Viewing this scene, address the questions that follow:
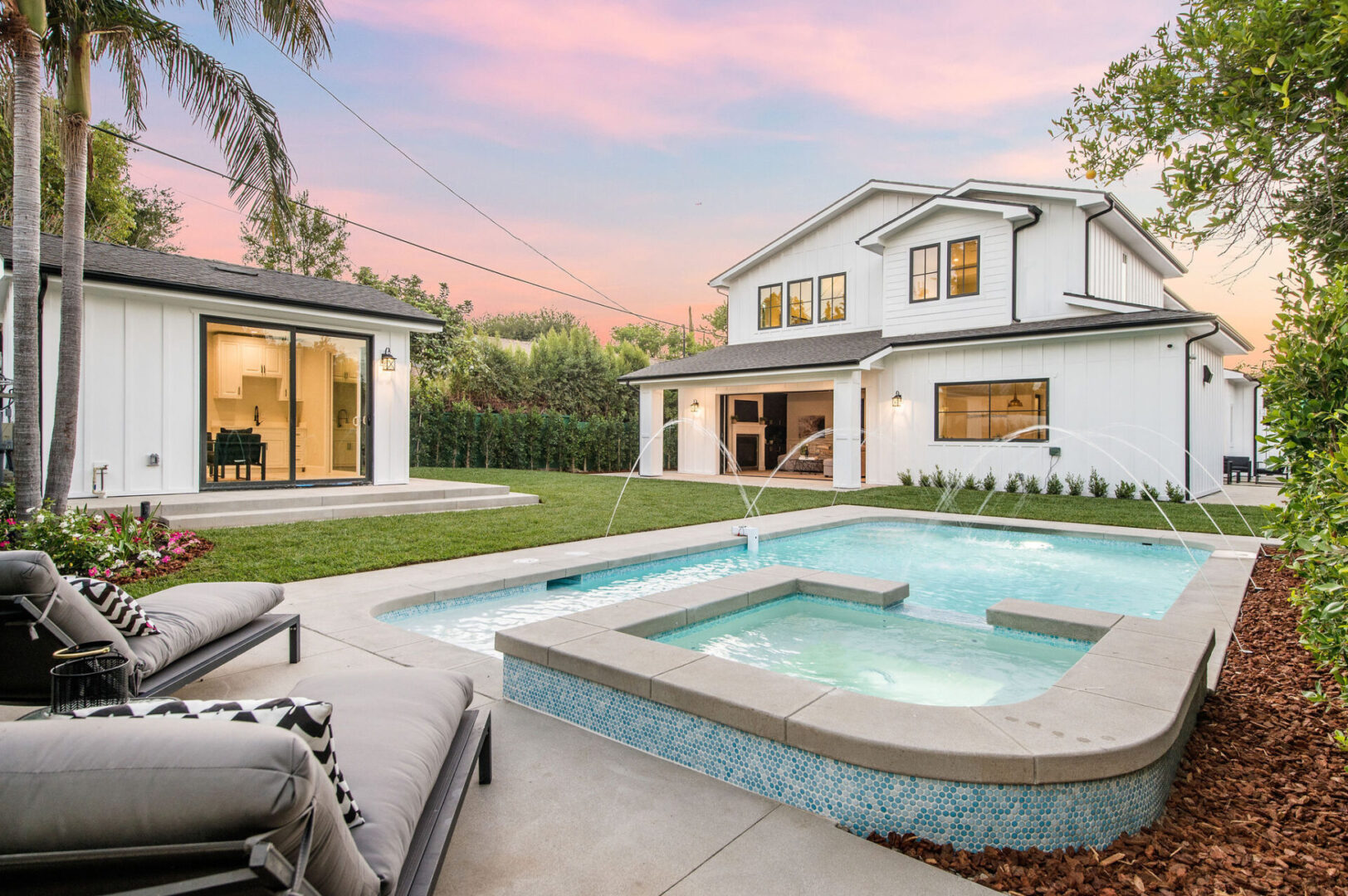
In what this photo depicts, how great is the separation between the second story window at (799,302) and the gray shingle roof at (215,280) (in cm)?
975

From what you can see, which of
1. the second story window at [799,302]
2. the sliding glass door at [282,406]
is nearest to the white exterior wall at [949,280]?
the second story window at [799,302]

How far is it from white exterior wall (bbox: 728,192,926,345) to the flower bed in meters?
14.3

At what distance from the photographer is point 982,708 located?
9.02 ft

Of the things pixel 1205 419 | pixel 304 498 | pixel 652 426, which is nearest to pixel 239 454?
pixel 304 498

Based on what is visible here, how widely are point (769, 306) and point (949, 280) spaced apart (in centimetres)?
515

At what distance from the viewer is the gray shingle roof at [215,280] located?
29.3ft

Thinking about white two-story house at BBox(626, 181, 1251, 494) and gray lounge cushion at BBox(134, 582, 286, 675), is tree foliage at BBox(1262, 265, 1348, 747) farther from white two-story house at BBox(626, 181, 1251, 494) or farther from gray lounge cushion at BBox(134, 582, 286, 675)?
white two-story house at BBox(626, 181, 1251, 494)

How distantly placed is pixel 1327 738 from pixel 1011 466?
11.5 metres

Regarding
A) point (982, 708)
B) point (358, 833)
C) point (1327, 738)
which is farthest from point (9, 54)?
point (1327, 738)

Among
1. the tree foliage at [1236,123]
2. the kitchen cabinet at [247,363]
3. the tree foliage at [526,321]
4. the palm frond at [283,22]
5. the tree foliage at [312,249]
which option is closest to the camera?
the tree foliage at [1236,123]

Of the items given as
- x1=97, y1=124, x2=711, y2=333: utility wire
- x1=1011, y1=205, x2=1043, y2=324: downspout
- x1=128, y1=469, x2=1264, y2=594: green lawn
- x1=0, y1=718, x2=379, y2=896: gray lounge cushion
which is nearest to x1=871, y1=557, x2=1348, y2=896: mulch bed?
x1=0, y1=718, x2=379, y2=896: gray lounge cushion

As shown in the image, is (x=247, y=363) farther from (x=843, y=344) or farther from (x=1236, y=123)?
(x=1236, y=123)

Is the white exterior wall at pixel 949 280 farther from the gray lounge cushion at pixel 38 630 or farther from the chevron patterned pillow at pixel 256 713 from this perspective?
the chevron patterned pillow at pixel 256 713

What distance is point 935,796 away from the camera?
2.34 meters
